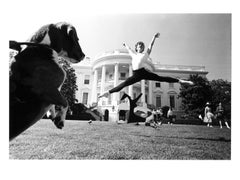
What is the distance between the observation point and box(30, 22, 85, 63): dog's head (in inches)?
58.5

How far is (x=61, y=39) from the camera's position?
5.29 ft

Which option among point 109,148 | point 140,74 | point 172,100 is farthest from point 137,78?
point 172,100

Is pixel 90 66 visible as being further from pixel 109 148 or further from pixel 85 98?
pixel 109 148

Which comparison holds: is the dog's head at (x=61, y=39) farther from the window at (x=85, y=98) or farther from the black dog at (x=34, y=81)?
the window at (x=85, y=98)

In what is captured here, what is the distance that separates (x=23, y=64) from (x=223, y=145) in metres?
3.21

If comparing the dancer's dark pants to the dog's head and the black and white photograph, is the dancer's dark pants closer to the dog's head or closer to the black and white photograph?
the black and white photograph

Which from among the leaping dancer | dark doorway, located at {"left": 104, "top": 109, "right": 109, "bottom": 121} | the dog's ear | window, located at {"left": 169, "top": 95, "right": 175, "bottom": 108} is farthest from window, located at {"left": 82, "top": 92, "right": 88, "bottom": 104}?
window, located at {"left": 169, "top": 95, "right": 175, "bottom": 108}

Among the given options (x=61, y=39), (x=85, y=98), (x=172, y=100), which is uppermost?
(x=61, y=39)

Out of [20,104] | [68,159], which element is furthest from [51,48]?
[68,159]

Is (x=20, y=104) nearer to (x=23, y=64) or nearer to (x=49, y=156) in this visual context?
(x=23, y=64)

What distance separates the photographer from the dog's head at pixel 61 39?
1486 mm

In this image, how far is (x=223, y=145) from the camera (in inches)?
116

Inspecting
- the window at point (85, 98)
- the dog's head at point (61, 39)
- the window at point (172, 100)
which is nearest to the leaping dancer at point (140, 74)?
the window at point (85, 98)
